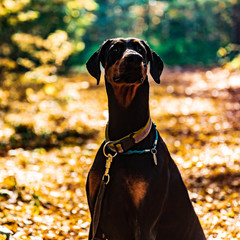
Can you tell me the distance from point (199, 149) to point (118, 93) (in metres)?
5.34

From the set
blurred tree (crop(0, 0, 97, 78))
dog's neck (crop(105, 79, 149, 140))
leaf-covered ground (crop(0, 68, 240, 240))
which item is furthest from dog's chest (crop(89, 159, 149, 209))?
blurred tree (crop(0, 0, 97, 78))

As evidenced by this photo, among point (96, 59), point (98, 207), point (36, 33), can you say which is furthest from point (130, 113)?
point (36, 33)

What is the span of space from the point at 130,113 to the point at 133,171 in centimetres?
47

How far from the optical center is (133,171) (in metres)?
2.78

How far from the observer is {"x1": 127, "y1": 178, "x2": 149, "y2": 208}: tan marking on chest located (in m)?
2.75

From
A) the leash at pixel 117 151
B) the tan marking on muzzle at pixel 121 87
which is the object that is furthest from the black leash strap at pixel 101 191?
the tan marking on muzzle at pixel 121 87

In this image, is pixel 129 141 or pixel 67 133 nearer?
pixel 129 141

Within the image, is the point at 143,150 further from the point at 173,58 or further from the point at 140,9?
the point at 140,9

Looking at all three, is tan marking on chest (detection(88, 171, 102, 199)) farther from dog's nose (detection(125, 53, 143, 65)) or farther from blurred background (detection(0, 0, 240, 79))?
blurred background (detection(0, 0, 240, 79))

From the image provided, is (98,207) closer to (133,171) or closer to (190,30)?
(133,171)

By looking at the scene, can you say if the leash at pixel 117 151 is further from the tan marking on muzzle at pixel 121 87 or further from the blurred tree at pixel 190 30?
the blurred tree at pixel 190 30

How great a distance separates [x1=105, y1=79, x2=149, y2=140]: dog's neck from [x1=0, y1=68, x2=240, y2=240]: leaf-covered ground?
196 centimetres

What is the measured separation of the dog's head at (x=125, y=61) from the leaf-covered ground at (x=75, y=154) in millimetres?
2214

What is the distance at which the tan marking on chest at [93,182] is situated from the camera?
292cm
